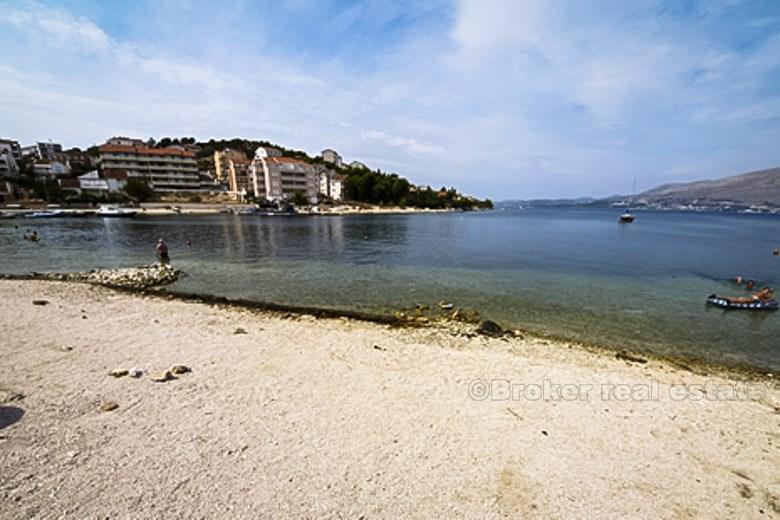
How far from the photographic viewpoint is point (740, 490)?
4.71 meters

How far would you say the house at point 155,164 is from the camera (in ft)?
303

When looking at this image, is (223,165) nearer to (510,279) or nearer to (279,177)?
(279,177)

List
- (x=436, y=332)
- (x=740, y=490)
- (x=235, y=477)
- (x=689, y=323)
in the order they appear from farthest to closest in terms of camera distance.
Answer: (x=689, y=323), (x=436, y=332), (x=740, y=490), (x=235, y=477)

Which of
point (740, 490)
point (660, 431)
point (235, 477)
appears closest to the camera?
point (235, 477)

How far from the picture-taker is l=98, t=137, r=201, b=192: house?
92.5 meters

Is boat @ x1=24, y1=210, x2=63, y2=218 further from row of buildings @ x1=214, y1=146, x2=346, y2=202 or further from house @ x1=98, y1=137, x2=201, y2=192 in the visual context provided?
row of buildings @ x1=214, y1=146, x2=346, y2=202

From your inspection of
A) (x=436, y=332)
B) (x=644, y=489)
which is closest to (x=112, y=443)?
(x=644, y=489)

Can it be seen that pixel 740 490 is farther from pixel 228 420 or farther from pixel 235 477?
pixel 228 420

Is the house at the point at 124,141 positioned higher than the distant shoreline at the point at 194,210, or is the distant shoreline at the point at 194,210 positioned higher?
the house at the point at 124,141

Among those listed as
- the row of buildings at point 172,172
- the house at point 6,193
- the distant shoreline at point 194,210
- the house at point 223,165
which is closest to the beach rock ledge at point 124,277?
the distant shoreline at point 194,210

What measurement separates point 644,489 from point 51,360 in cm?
1227

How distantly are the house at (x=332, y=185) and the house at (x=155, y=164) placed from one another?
143 ft

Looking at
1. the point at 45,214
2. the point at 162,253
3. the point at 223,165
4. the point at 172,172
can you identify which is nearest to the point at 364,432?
the point at 162,253

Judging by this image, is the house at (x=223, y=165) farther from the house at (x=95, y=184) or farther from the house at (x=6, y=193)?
the house at (x=6, y=193)
